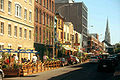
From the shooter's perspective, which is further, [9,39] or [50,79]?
[9,39]

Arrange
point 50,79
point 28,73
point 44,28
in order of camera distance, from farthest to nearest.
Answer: point 44,28 < point 28,73 < point 50,79

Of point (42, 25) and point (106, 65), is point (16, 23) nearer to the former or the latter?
point (42, 25)

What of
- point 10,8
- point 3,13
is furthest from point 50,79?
point 10,8

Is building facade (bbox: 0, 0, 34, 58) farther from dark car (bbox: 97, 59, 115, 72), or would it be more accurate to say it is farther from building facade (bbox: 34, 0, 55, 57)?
dark car (bbox: 97, 59, 115, 72)

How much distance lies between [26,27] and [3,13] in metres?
9.09

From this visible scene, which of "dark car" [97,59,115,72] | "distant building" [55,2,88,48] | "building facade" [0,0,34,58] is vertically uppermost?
"distant building" [55,2,88,48]

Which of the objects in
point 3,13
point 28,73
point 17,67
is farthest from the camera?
point 3,13

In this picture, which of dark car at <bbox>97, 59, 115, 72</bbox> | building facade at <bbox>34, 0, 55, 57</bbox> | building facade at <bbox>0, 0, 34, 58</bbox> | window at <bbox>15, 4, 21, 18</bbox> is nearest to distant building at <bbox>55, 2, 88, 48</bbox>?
building facade at <bbox>34, 0, 55, 57</bbox>

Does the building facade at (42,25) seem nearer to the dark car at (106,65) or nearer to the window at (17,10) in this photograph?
the window at (17,10)

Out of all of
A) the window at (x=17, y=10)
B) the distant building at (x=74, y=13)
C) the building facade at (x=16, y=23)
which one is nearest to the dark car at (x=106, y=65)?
the building facade at (x=16, y=23)

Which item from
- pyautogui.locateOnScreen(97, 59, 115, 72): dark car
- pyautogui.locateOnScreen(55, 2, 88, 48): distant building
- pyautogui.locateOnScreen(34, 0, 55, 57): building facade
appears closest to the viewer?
pyautogui.locateOnScreen(97, 59, 115, 72): dark car

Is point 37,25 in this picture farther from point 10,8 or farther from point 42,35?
point 10,8

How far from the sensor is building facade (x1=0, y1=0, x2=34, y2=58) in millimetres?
34625

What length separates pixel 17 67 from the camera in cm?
2448
